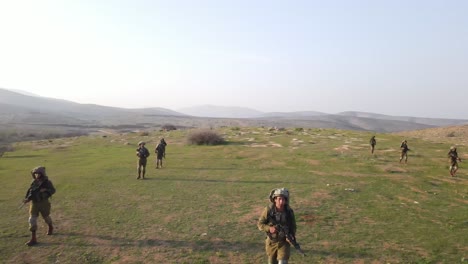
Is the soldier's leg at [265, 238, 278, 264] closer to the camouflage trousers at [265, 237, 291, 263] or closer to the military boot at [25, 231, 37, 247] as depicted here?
the camouflage trousers at [265, 237, 291, 263]

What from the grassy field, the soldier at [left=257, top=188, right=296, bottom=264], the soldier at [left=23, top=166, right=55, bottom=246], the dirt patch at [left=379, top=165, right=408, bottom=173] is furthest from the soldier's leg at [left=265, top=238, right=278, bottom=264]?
the dirt patch at [left=379, top=165, right=408, bottom=173]

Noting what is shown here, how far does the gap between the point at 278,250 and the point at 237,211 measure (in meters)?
7.35

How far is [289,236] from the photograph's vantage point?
7.47m

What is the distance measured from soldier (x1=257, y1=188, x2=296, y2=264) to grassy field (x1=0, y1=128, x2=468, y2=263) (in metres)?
2.58

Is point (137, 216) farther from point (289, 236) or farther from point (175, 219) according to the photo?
point (289, 236)

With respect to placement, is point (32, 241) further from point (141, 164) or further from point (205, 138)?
point (205, 138)

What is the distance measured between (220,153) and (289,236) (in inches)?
1080

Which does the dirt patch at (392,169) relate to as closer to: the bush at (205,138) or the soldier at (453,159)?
the soldier at (453,159)

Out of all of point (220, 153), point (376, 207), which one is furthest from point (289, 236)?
point (220, 153)

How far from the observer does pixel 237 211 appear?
584 inches

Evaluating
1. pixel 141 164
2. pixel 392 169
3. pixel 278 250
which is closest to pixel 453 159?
pixel 392 169

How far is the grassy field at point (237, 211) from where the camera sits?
412 inches

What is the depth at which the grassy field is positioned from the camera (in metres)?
10.5

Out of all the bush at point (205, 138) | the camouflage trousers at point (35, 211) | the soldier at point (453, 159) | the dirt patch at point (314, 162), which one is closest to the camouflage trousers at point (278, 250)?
the camouflage trousers at point (35, 211)
